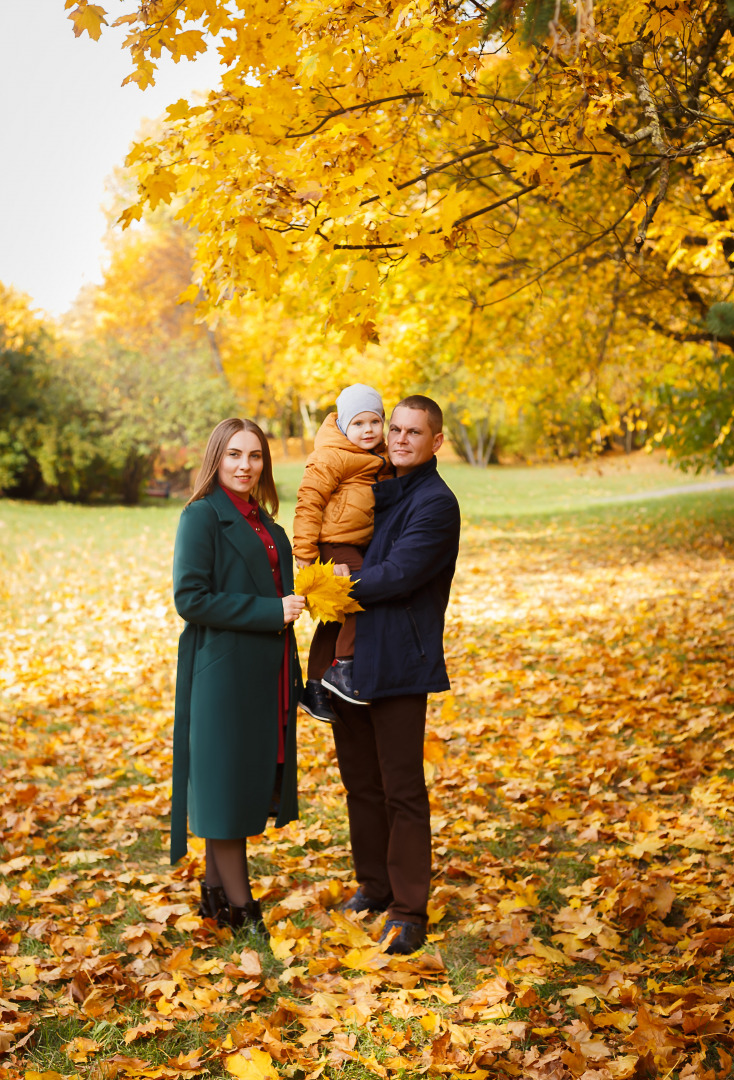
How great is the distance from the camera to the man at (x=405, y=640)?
3.28 m

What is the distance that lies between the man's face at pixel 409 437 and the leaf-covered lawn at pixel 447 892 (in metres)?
1.84

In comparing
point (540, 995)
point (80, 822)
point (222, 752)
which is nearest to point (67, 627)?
point (80, 822)

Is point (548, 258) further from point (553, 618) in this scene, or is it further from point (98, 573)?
point (98, 573)

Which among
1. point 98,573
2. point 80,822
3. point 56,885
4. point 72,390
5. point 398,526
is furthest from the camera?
point 72,390

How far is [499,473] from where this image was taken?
3816 cm

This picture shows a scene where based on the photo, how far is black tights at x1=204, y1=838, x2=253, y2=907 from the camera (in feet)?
12.0

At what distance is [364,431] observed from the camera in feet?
11.1

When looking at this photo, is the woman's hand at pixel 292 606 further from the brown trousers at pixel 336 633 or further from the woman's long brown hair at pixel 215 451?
the woman's long brown hair at pixel 215 451

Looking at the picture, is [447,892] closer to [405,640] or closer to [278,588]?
[405,640]

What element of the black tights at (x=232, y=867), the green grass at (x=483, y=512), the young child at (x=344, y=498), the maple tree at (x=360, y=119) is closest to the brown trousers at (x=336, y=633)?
the young child at (x=344, y=498)

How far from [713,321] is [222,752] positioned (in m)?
3.55

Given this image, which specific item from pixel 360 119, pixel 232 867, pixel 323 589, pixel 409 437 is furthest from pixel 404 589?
pixel 360 119

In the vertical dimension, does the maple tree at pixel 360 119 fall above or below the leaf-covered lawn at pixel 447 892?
above

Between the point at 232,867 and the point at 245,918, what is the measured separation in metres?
0.21
